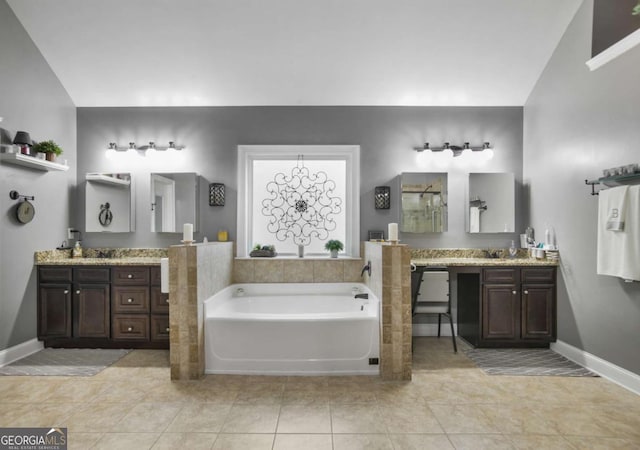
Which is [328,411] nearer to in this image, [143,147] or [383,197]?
[383,197]

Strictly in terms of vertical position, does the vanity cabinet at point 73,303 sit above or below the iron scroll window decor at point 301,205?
below

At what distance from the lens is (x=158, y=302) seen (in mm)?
3496

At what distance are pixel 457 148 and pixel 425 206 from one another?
0.76 meters

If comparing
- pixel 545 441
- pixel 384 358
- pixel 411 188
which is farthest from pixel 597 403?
pixel 411 188

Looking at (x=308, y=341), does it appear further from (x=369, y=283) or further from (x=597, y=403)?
(x=597, y=403)

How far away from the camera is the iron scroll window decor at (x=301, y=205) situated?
4.20 m

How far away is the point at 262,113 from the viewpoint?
405 cm

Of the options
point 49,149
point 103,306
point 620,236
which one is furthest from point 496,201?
point 49,149

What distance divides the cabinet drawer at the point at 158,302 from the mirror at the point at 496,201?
11.5ft

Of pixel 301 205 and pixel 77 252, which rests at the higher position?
pixel 301 205

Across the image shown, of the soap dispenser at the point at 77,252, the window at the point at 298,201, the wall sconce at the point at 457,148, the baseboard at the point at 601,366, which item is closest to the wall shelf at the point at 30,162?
the soap dispenser at the point at 77,252

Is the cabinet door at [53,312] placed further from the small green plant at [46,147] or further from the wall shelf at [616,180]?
the wall shelf at [616,180]

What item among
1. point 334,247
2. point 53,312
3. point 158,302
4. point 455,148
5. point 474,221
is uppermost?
point 455,148

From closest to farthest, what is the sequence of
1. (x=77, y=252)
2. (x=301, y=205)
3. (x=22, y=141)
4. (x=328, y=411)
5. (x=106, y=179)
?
(x=328, y=411), (x=22, y=141), (x=77, y=252), (x=106, y=179), (x=301, y=205)
